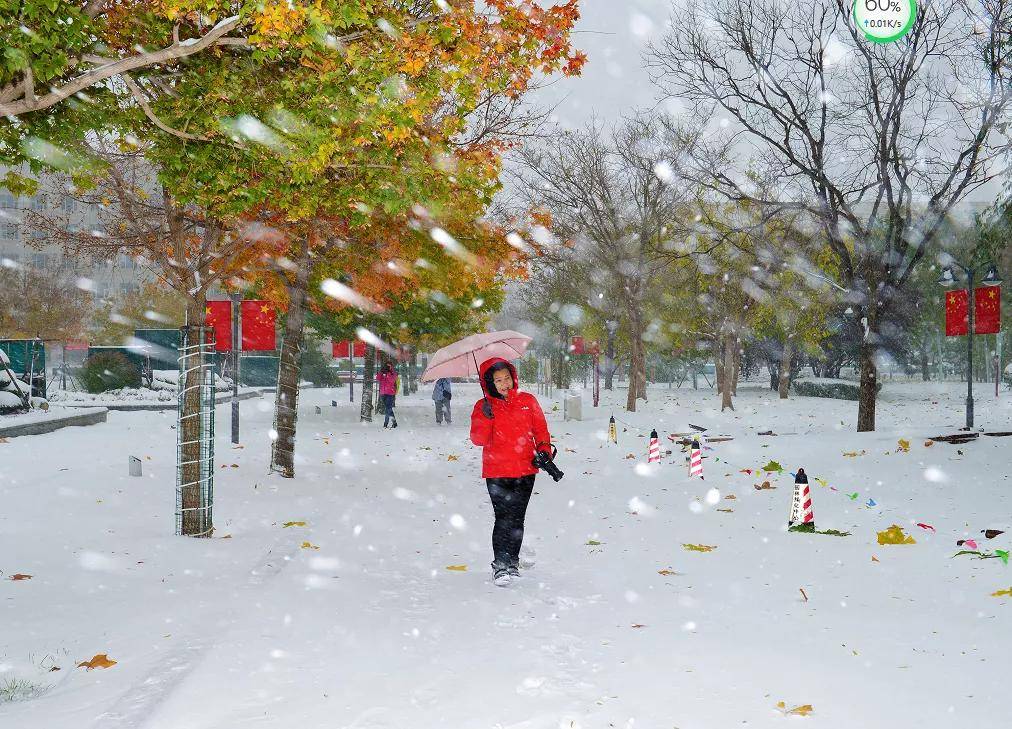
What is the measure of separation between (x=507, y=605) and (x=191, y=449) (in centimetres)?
446

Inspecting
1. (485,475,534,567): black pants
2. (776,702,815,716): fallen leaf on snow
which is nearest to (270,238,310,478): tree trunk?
(485,475,534,567): black pants

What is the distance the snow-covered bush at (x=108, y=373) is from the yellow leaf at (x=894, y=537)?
36307mm

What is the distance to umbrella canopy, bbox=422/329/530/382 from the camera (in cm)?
1046

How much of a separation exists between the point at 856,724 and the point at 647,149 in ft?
96.3

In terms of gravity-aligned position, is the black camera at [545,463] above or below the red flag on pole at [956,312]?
below

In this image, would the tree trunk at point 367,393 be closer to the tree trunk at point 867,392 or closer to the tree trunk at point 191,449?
the tree trunk at point 867,392

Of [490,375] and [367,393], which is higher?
[490,375]

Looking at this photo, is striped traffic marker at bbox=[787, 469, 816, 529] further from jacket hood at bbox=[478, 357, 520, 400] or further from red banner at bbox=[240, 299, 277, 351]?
red banner at bbox=[240, 299, 277, 351]

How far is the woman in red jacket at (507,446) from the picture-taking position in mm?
7102

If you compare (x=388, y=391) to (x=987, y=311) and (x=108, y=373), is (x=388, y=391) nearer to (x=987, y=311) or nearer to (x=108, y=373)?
(x=108, y=373)

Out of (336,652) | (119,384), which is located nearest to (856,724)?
(336,652)

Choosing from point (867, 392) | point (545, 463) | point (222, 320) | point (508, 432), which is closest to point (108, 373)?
point (222, 320)

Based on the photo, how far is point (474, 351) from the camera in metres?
10.7

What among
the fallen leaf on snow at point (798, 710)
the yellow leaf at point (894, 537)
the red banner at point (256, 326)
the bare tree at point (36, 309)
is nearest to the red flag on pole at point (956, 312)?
the yellow leaf at point (894, 537)
